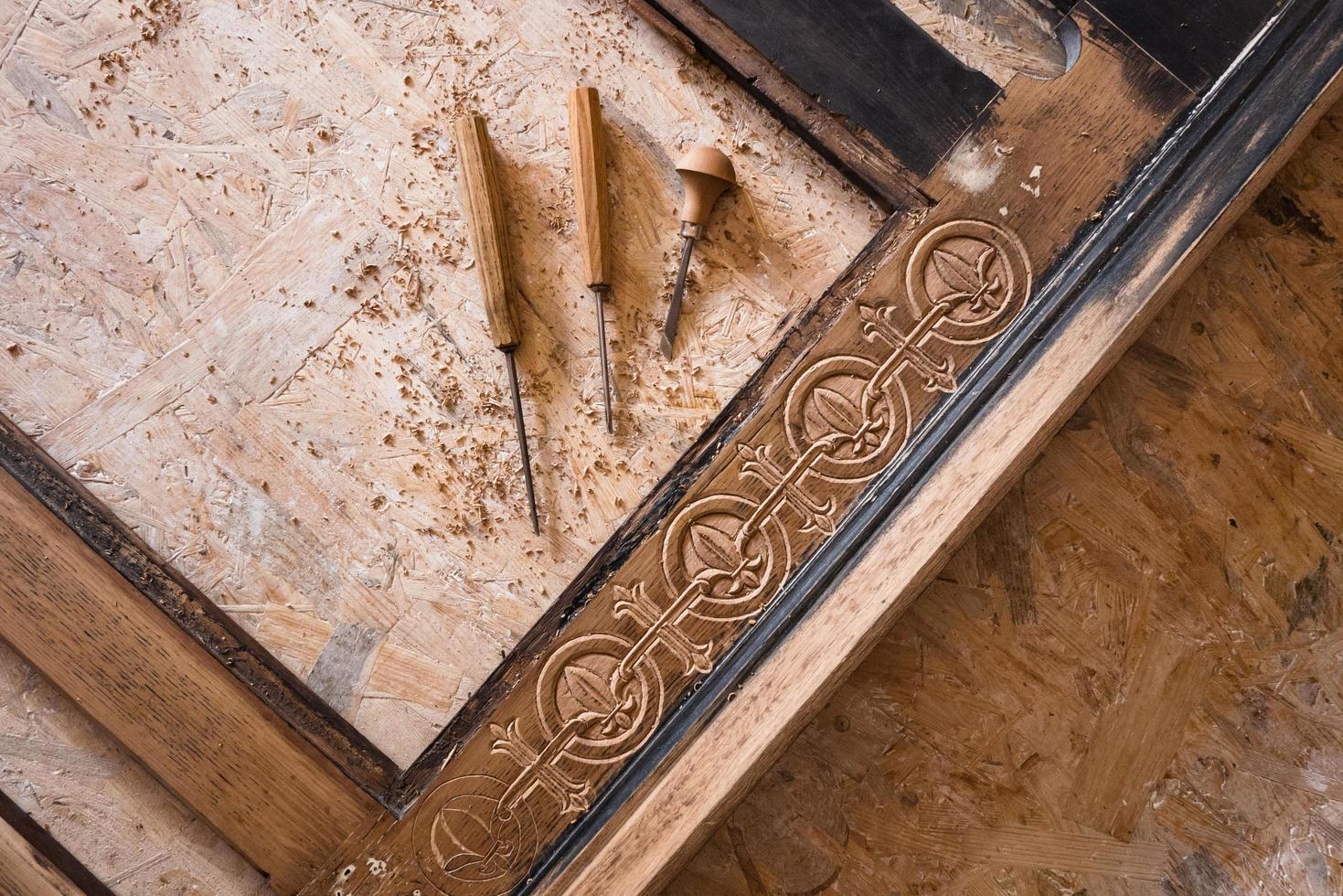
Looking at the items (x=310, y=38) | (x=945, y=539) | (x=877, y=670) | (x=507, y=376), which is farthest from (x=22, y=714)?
(x=945, y=539)

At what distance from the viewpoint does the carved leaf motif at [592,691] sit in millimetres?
1583

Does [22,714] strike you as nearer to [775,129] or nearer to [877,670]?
[877,670]

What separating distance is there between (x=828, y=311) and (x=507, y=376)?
69 cm

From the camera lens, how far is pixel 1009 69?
1671 millimetres

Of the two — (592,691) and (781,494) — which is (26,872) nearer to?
(592,691)

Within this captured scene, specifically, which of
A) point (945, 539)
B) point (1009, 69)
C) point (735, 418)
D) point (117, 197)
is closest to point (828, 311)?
point (735, 418)

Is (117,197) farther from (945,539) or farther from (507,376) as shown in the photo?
(945,539)

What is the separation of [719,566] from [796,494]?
21 centimetres

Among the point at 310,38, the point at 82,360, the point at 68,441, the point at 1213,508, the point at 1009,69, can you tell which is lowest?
the point at 68,441

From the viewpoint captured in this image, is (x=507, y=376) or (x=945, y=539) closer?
(x=945, y=539)

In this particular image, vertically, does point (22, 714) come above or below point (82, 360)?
below

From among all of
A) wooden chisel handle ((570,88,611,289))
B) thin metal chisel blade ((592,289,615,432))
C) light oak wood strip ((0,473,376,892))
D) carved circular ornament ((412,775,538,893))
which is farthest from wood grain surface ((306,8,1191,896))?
wooden chisel handle ((570,88,611,289))

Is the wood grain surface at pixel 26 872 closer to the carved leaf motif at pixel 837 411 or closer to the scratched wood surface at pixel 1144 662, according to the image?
the scratched wood surface at pixel 1144 662

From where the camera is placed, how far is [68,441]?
167 cm
